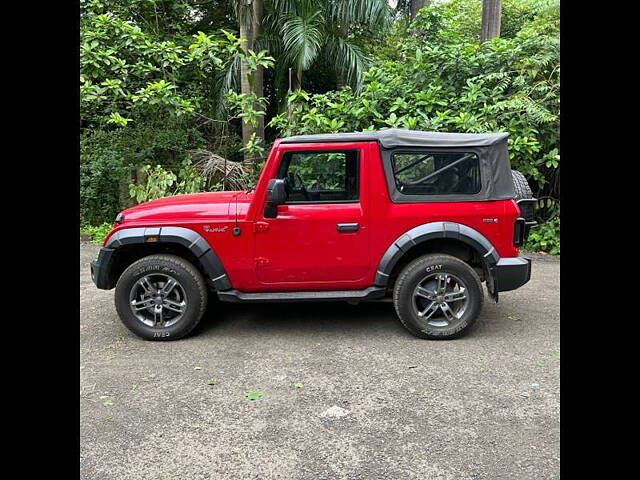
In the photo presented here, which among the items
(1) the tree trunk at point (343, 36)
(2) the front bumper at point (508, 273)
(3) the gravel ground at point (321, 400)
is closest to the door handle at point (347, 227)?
(3) the gravel ground at point (321, 400)

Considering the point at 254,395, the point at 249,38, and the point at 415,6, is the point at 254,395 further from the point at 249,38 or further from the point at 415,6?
the point at 415,6

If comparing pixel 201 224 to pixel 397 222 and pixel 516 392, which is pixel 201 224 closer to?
pixel 397 222

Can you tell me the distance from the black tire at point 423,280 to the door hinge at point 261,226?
4.19ft

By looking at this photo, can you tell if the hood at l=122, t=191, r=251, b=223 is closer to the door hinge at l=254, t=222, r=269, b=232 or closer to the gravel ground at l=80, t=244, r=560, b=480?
the door hinge at l=254, t=222, r=269, b=232

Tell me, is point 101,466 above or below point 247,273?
below

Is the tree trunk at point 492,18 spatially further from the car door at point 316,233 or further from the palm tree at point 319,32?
the car door at point 316,233

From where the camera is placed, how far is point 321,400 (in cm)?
352

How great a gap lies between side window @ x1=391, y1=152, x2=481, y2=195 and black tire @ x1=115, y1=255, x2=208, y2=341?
2087 mm

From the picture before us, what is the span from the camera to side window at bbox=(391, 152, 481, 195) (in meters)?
4.64

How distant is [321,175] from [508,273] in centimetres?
193

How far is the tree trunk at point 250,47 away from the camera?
10.9 m

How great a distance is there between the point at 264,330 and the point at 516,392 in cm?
238
